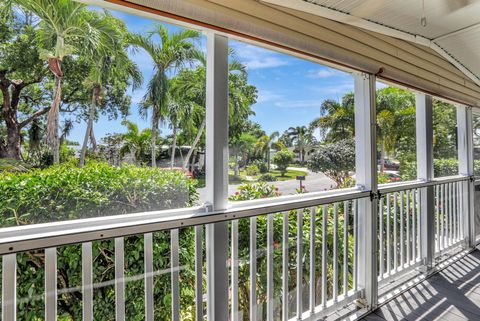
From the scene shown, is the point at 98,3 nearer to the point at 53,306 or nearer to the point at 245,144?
the point at 245,144

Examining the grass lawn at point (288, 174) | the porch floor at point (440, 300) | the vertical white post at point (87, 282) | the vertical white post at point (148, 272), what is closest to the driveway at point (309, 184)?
the grass lawn at point (288, 174)

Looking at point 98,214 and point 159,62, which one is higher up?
point 159,62

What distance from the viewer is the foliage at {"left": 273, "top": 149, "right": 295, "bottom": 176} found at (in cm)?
202

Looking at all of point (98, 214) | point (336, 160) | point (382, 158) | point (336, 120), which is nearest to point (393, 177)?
point (382, 158)

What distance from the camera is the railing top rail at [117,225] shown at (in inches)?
43.8

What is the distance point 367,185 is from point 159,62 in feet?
6.65

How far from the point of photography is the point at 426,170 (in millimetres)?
3195

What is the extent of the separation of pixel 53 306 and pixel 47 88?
0.98 metres

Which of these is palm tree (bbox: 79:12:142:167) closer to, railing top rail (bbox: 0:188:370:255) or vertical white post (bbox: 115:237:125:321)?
railing top rail (bbox: 0:188:370:255)

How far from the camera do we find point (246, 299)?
190 centimetres

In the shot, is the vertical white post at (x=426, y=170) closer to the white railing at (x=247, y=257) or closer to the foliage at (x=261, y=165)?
the white railing at (x=247, y=257)

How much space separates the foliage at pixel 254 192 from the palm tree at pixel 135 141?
2.13 ft

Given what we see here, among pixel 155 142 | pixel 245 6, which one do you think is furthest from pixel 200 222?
pixel 245 6

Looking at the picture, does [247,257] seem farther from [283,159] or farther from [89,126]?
[89,126]
